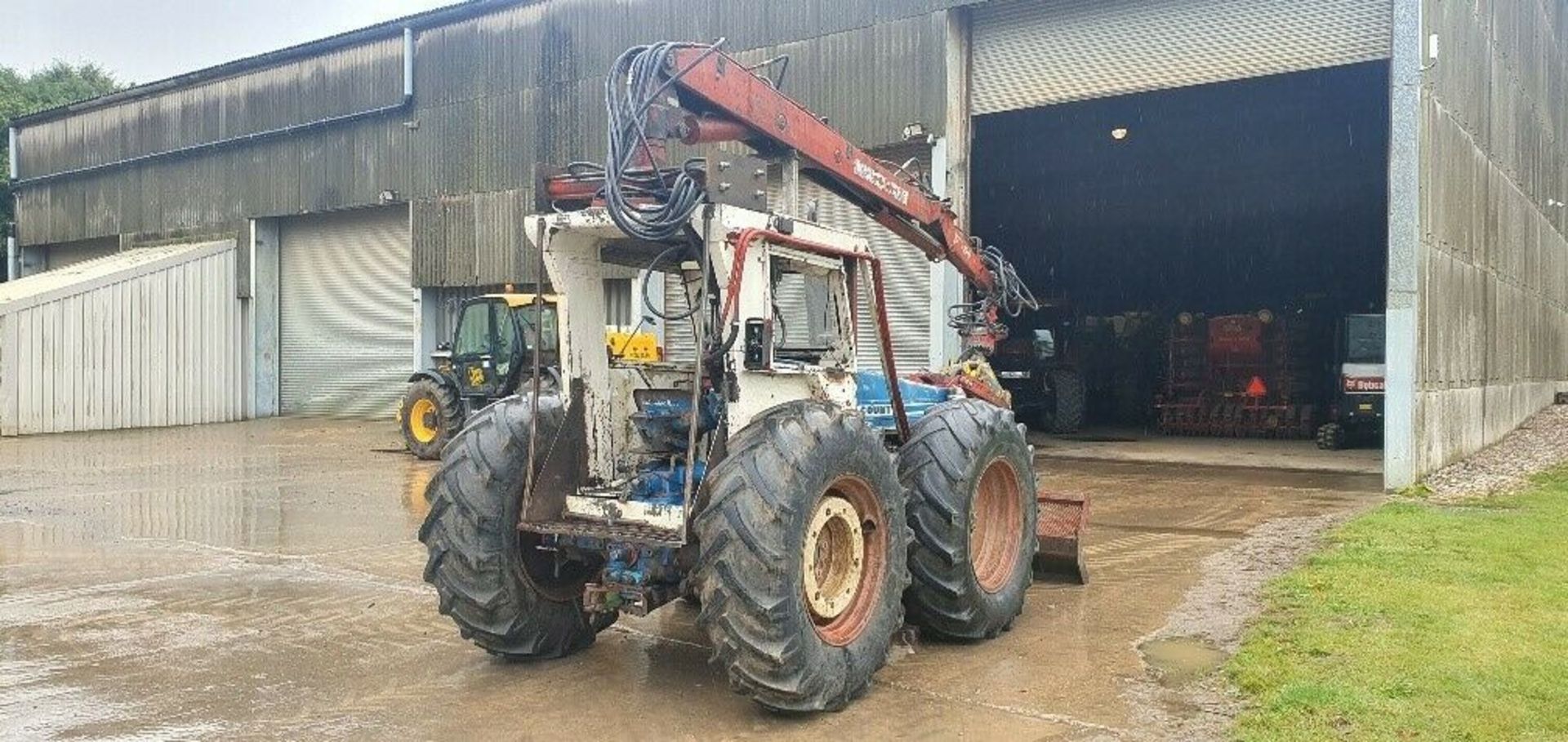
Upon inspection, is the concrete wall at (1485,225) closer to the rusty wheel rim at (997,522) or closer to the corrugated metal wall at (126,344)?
the rusty wheel rim at (997,522)

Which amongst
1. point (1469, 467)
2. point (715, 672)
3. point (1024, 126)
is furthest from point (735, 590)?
point (1024, 126)

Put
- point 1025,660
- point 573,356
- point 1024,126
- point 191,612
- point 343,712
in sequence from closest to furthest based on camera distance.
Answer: point 343,712
point 573,356
point 1025,660
point 191,612
point 1024,126

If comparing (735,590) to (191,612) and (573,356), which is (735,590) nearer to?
(573,356)

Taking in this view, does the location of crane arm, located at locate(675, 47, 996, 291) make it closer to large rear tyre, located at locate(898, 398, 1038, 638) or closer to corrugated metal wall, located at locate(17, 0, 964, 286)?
large rear tyre, located at locate(898, 398, 1038, 638)

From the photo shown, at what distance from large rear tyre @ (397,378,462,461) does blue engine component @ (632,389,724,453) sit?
1218 cm

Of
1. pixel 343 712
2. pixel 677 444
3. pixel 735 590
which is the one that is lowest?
pixel 343 712

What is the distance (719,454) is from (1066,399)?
664 inches

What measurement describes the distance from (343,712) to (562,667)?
3.66ft

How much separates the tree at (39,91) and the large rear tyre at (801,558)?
4138 centimetres

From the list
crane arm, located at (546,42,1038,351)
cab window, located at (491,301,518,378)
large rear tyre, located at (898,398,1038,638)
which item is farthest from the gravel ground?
cab window, located at (491,301,518,378)

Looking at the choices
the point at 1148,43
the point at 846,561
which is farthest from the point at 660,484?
the point at 1148,43

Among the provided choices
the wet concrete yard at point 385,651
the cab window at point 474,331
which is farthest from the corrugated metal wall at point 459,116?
the wet concrete yard at point 385,651

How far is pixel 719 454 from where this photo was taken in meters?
5.60

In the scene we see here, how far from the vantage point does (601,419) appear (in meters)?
5.99
